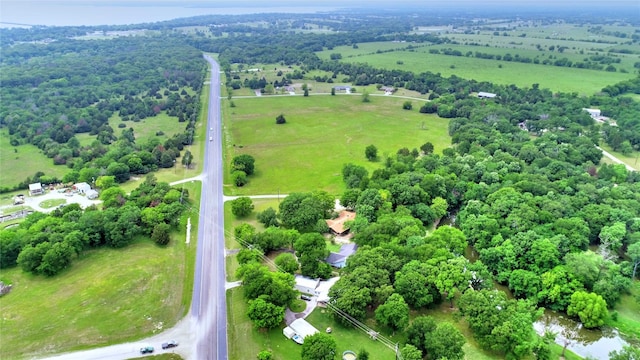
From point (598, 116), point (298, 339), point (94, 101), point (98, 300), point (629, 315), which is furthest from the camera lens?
point (94, 101)

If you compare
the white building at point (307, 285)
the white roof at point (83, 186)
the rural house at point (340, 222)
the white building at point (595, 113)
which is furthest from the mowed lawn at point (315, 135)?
the white building at point (595, 113)

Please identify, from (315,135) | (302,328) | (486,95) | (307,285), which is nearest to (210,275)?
(307,285)

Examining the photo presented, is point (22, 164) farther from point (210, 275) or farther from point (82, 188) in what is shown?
point (210, 275)

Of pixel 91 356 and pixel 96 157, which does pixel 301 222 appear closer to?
pixel 91 356

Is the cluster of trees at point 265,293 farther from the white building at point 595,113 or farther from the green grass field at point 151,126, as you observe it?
the white building at point 595,113

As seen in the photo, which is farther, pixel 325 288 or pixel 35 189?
pixel 35 189

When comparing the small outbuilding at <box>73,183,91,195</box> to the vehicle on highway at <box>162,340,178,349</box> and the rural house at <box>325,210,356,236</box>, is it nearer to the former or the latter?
the vehicle on highway at <box>162,340,178,349</box>

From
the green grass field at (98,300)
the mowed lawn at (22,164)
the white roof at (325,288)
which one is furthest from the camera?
the mowed lawn at (22,164)
